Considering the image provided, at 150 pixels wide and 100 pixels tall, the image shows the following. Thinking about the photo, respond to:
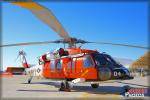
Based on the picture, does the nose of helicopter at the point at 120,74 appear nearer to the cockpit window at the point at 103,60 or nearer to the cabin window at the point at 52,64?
the cockpit window at the point at 103,60

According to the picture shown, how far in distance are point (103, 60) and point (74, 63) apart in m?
2.03

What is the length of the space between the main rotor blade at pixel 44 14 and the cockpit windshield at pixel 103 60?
8.29 feet

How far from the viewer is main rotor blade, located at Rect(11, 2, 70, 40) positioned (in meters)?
10.8

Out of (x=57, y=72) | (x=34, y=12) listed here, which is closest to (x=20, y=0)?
(x=34, y=12)

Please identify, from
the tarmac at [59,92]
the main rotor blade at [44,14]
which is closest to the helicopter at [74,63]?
the main rotor blade at [44,14]

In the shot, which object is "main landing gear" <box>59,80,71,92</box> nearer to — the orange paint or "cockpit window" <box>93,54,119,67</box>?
the orange paint

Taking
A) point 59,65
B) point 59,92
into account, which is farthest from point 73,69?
point 59,92

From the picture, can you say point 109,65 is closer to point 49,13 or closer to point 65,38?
point 65,38

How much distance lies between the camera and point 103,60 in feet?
49.5

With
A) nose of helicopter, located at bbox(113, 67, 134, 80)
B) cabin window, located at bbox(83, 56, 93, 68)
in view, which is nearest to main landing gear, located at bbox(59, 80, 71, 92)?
cabin window, located at bbox(83, 56, 93, 68)

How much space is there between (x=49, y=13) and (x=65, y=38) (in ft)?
12.9

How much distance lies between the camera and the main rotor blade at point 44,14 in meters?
10.8

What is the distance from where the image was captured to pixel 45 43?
1434 centimetres

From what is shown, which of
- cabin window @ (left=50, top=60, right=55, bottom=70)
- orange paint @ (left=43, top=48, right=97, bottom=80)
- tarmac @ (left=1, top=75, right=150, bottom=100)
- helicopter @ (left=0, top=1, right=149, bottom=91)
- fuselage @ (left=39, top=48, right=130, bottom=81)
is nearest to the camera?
tarmac @ (left=1, top=75, right=150, bottom=100)
